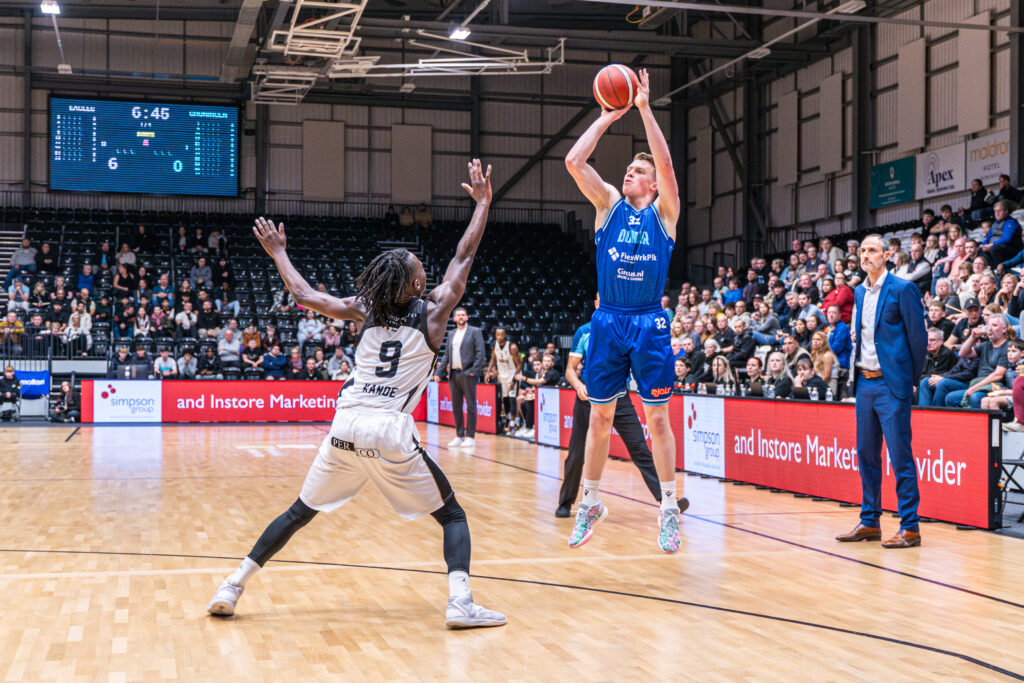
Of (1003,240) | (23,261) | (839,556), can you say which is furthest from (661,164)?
(23,261)

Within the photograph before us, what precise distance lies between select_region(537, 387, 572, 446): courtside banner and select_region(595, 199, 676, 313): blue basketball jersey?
9.01 metres

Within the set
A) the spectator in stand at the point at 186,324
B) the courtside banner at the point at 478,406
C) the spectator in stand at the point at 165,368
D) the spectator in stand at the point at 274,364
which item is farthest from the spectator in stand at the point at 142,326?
the courtside banner at the point at 478,406

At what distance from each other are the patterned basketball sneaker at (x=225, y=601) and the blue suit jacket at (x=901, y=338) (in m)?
4.37

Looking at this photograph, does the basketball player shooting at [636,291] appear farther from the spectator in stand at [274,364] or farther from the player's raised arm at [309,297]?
the spectator in stand at [274,364]

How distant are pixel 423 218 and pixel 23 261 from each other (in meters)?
10.7

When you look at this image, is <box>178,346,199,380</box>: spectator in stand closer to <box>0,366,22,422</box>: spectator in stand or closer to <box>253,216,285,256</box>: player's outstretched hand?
<box>0,366,22,422</box>: spectator in stand

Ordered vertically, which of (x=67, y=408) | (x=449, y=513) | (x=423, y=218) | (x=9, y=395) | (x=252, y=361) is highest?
(x=423, y=218)

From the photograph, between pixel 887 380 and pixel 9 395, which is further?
pixel 9 395

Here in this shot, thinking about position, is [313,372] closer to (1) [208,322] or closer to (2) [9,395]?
(1) [208,322]

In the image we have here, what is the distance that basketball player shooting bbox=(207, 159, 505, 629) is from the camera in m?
4.30

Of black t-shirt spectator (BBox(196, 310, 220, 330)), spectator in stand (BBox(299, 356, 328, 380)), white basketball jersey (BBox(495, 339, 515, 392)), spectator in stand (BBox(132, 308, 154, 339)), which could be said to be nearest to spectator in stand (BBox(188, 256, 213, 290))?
black t-shirt spectator (BBox(196, 310, 220, 330))

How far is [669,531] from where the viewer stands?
5762 millimetres

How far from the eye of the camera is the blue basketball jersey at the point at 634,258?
5531 mm

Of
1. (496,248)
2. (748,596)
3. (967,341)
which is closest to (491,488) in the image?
(748,596)
